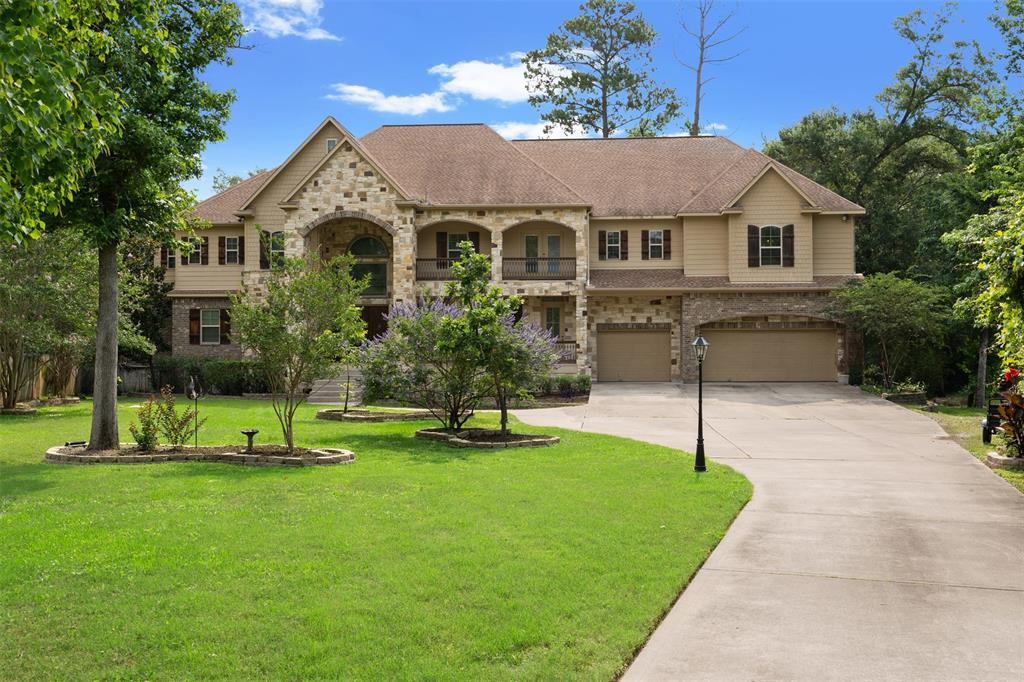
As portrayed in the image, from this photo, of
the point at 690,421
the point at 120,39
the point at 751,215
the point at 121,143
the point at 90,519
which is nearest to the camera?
the point at 90,519

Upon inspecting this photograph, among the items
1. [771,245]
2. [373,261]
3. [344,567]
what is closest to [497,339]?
[344,567]

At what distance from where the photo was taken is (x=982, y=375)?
93.2ft

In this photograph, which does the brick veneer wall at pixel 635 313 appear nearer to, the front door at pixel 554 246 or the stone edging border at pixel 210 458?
the front door at pixel 554 246

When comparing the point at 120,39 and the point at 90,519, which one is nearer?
the point at 90,519

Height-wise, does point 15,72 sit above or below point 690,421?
above

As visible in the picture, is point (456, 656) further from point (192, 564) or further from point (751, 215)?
point (751, 215)

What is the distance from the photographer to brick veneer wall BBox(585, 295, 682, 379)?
32281 mm

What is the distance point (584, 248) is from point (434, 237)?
6.21 meters

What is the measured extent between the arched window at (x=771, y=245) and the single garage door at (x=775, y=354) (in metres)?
2.80

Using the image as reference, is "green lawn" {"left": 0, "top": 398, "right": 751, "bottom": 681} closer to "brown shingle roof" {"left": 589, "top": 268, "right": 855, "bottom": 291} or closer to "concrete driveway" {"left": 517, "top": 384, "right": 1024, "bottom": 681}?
"concrete driveway" {"left": 517, "top": 384, "right": 1024, "bottom": 681}

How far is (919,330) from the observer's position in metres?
Answer: 27.8

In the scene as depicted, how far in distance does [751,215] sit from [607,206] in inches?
227

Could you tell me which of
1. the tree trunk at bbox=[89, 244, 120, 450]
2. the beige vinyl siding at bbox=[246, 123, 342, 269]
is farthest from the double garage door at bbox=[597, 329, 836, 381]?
the tree trunk at bbox=[89, 244, 120, 450]

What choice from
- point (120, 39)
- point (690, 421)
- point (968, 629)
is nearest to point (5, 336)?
point (120, 39)
